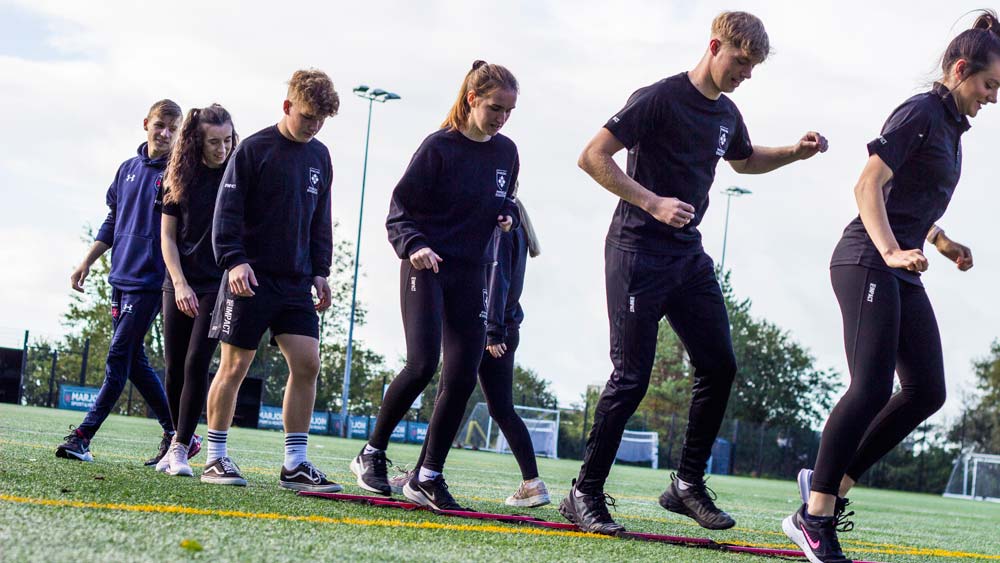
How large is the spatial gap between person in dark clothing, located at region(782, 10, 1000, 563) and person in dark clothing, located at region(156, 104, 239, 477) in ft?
10.5

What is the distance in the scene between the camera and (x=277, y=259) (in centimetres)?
557

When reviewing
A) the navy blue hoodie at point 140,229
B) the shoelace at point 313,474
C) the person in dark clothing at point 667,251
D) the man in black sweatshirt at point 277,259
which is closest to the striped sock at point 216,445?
the man in black sweatshirt at point 277,259

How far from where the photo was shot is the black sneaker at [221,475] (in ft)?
18.3

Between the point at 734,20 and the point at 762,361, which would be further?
the point at 762,361

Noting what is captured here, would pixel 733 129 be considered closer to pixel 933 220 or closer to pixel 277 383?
pixel 933 220

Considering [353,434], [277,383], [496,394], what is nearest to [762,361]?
[277,383]

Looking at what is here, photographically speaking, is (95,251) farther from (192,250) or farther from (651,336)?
(651,336)

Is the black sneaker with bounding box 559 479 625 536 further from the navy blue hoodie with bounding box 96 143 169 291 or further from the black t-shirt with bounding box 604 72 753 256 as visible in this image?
the navy blue hoodie with bounding box 96 143 169 291

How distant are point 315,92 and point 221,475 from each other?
6.29 ft

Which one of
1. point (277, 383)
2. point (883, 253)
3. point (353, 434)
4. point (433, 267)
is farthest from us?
point (277, 383)

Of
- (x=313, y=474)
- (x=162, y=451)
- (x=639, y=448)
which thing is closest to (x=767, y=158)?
(x=313, y=474)

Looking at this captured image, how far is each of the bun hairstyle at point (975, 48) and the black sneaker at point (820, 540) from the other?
74.8 inches

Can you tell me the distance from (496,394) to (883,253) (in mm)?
3036

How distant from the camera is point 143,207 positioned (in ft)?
22.6
